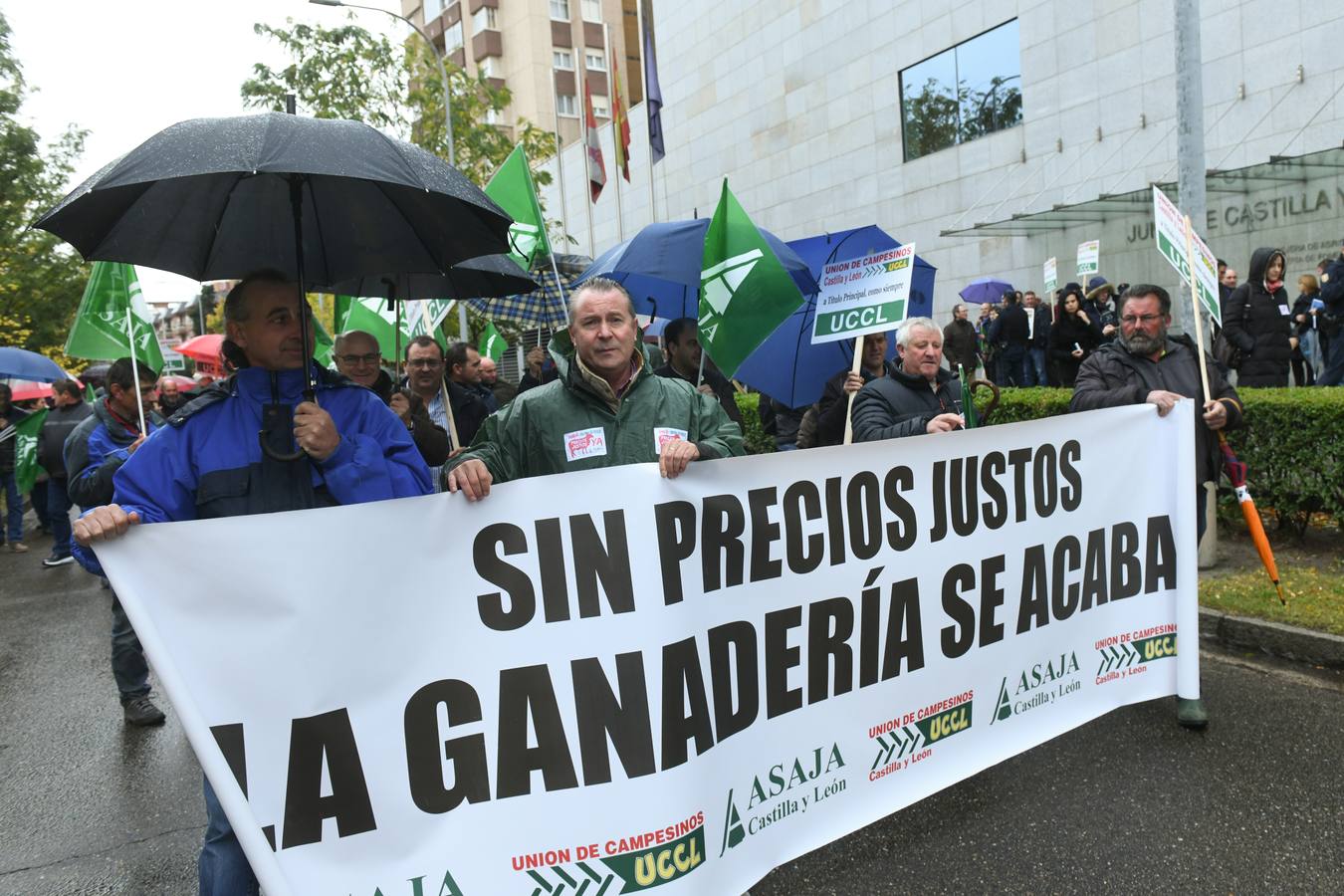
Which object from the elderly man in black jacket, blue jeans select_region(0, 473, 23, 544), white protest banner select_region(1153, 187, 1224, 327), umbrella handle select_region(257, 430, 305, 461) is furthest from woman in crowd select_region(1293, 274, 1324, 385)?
blue jeans select_region(0, 473, 23, 544)

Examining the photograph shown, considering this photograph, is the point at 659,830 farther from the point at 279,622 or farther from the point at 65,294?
the point at 65,294

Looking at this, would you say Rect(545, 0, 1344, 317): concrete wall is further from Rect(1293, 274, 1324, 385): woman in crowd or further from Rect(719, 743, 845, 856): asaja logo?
Rect(719, 743, 845, 856): asaja logo

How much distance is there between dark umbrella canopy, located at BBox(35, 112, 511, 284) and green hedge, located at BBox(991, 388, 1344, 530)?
5.85m

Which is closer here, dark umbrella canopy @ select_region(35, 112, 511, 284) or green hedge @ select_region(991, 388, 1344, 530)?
dark umbrella canopy @ select_region(35, 112, 511, 284)

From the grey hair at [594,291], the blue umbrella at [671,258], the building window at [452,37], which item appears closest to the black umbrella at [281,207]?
the grey hair at [594,291]

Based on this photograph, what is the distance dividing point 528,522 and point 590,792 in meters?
0.72

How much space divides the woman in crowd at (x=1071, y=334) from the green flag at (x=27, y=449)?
42.6 ft

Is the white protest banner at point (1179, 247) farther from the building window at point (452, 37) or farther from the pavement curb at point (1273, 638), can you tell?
the building window at point (452, 37)

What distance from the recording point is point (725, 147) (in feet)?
90.6

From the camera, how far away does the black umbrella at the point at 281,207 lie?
86.9 inches

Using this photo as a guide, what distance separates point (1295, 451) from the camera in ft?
21.5

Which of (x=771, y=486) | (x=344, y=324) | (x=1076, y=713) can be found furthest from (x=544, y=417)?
(x=344, y=324)

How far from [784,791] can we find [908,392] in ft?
7.93

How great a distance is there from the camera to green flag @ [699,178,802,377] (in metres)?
4.82
